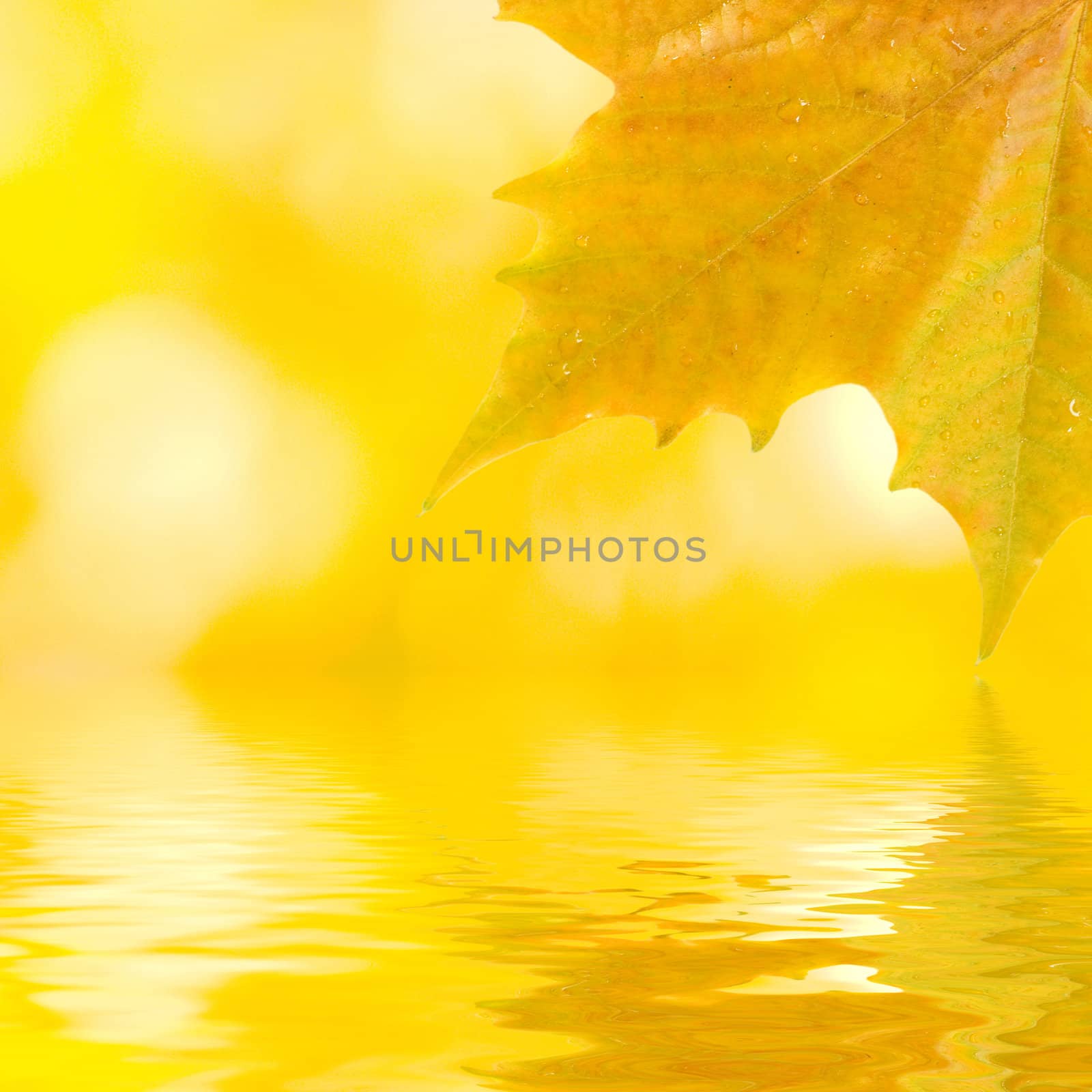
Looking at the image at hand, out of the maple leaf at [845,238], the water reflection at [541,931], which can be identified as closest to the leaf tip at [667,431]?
the maple leaf at [845,238]

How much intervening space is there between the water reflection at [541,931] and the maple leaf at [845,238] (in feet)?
0.70

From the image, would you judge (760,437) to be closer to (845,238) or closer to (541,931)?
(845,238)

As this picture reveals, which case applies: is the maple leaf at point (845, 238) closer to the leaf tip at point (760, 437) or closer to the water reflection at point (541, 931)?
the leaf tip at point (760, 437)

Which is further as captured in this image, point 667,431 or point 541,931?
point 541,931

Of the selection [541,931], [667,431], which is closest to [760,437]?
[667,431]

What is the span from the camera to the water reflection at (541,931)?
1.64ft

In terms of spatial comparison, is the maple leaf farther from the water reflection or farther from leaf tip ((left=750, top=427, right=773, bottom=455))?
the water reflection

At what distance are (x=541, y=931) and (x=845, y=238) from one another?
0.51 m

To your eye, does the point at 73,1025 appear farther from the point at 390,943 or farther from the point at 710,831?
the point at 710,831

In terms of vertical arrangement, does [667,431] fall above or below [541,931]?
above

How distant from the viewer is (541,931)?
791 mm

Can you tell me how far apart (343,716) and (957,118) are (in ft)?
11.9

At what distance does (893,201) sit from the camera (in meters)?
0.39

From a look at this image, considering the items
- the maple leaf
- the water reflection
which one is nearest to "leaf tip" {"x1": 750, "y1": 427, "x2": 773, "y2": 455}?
the maple leaf
